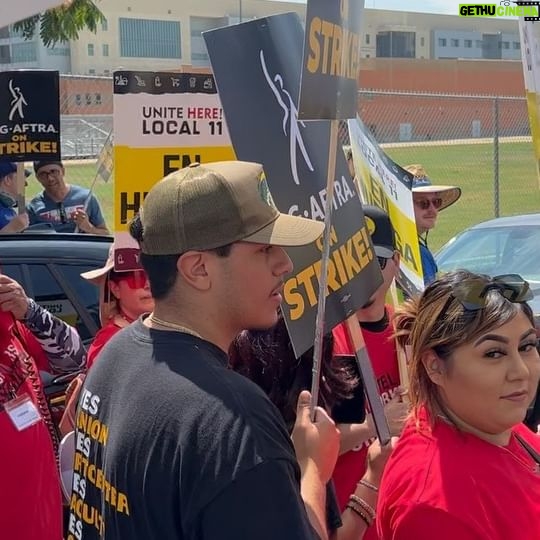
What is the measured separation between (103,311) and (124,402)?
1873 mm

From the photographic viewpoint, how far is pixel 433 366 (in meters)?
2.48

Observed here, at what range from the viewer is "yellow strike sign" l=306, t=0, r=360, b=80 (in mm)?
2346

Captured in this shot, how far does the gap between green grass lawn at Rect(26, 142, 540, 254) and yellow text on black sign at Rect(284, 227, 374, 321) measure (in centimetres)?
1012

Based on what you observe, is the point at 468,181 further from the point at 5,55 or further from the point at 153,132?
the point at 5,55

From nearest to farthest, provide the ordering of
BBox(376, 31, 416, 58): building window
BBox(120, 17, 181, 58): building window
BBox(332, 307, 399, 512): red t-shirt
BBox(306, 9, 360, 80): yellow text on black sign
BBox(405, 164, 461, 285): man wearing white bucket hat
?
BBox(306, 9, 360, 80): yellow text on black sign
BBox(332, 307, 399, 512): red t-shirt
BBox(405, 164, 461, 285): man wearing white bucket hat
BBox(120, 17, 181, 58): building window
BBox(376, 31, 416, 58): building window

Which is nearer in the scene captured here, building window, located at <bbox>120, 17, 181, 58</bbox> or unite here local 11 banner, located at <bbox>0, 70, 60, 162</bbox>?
unite here local 11 banner, located at <bbox>0, 70, 60, 162</bbox>

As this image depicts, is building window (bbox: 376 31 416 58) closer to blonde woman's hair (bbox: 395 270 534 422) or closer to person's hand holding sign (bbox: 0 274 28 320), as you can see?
person's hand holding sign (bbox: 0 274 28 320)

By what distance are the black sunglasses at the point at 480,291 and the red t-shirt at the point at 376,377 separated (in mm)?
503

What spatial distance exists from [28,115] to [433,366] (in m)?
4.17

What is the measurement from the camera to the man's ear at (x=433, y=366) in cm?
247

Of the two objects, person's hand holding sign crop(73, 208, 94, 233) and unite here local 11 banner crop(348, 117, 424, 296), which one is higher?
unite here local 11 banner crop(348, 117, 424, 296)

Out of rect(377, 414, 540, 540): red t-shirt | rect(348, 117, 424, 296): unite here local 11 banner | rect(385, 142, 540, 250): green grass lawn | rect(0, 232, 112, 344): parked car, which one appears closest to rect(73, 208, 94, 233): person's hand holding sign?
rect(0, 232, 112, 344): parked car

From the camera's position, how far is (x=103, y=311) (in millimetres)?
3707

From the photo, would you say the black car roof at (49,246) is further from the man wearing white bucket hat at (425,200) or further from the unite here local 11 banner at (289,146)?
the unite here local 11 banner at (289,146)
